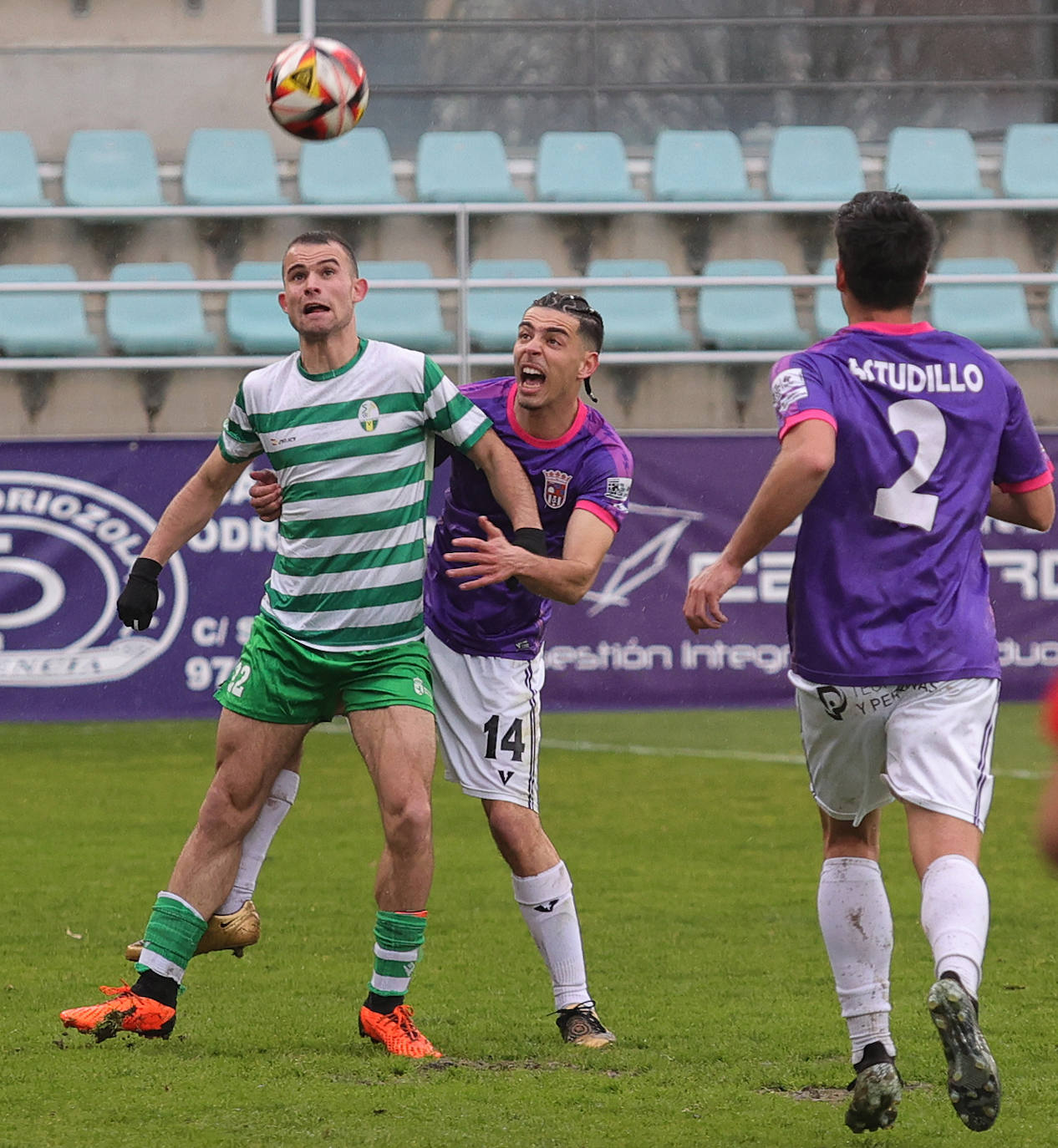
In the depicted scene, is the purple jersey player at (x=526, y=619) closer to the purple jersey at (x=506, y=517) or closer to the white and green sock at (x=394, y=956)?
the purple jersey at (x=506, y=517)

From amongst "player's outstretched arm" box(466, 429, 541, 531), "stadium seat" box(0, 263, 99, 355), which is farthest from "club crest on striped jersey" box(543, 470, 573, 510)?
"stadium seat" box(0, 263, 99, 355)

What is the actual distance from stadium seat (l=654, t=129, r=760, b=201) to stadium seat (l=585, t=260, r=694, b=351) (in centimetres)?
99

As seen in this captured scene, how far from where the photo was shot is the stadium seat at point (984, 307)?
44.9ft

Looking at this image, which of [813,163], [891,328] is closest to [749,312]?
[813,163]

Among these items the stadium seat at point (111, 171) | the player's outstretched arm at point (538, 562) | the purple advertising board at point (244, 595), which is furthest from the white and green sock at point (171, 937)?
the stadium seat at point (111, 171)

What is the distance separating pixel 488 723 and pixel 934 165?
1107 cm

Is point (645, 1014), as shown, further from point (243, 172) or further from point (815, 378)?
point (243, 172)

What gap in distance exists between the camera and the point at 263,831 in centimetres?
502

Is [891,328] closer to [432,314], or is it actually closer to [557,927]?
[557,927]

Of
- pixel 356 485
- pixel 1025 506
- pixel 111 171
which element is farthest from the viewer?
pixel 111 171

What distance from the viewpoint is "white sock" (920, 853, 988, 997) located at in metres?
3.43

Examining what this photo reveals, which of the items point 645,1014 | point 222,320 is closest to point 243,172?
point 222,320

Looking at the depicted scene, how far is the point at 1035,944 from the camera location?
5828 mm

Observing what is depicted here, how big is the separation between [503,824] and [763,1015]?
914 millimetres
